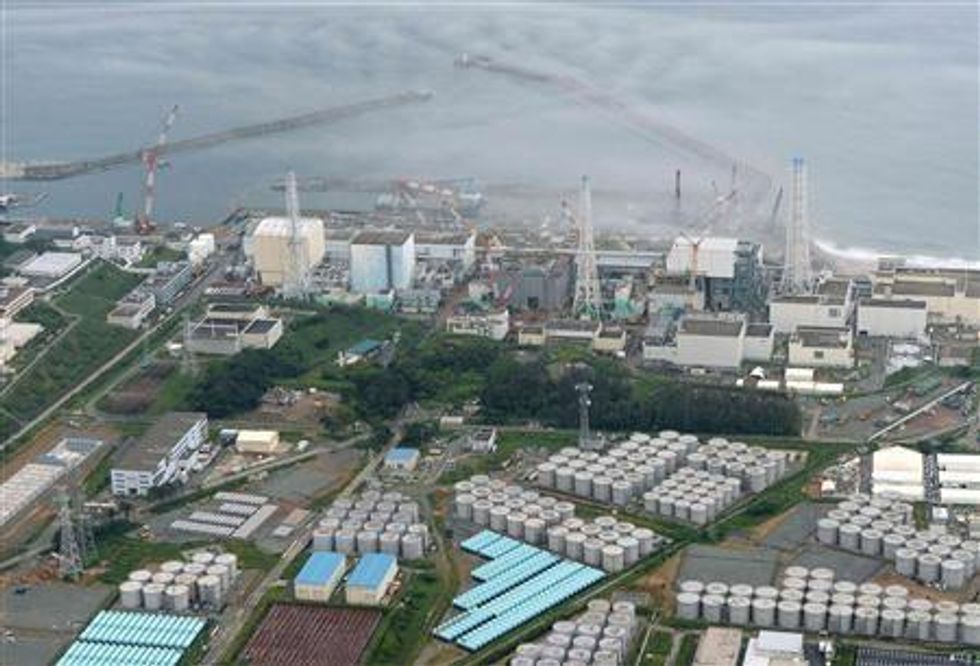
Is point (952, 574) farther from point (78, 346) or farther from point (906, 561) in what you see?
point (78, 346)

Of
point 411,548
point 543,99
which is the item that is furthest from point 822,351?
point 543,99

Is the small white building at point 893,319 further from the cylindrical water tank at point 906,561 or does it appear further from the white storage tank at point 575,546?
the white storage tank at point 575,546

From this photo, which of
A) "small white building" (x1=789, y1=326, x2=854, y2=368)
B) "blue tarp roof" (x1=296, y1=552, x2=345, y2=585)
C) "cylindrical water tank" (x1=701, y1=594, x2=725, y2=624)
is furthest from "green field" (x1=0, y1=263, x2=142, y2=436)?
"small white building" (x1=789, y1=326, x2=854, y2=368)

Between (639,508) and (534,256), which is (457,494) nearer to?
(639,508)

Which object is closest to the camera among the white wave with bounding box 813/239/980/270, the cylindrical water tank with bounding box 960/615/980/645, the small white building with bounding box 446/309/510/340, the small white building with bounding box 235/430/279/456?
the cylindrical water tank with bounding box 960/615/980/645

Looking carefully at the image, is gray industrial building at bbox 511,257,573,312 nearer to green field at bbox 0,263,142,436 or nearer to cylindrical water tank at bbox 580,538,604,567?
green field at bbox 0,263,142,436

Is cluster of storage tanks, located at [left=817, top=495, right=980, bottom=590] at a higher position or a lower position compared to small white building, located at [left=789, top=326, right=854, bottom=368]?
lower

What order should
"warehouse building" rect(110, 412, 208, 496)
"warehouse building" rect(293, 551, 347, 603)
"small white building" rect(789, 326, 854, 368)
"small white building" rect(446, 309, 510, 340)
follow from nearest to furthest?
"warehouse building" rect(293, 551, 347, 603) → "warehouse building" rect(110, 412, 208, 496) → "small white building" rect(789, 326, 854, 368) → "small white building" rect(446, 309, 510, 340)
